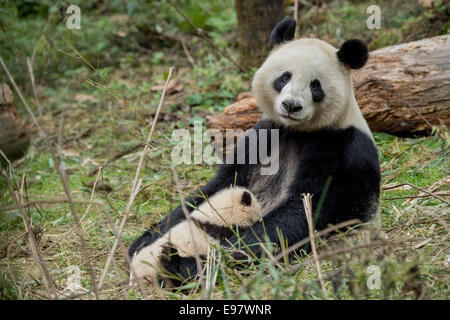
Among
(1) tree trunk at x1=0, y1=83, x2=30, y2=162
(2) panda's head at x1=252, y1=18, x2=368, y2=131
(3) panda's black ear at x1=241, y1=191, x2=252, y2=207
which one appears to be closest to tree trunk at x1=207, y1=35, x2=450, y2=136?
(2) panda's head at x1=252, y1=18, x2=368, y2=131

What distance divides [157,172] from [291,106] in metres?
3.20

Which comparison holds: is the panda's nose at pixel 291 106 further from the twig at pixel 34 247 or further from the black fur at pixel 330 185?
the twig at pixel 34 247

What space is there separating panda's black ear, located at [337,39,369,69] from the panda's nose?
63 centimetres

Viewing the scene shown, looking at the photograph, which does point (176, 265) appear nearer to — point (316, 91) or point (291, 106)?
point (291, 106)

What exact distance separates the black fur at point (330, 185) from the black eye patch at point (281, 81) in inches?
19.6

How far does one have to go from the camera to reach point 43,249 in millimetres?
4445

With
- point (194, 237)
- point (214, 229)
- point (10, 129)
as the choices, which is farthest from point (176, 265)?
point (10, 129)

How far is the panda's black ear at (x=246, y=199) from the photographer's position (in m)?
3.75

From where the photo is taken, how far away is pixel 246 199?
3.76 meters

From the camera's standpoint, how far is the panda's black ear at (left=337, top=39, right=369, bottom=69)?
3896 mm

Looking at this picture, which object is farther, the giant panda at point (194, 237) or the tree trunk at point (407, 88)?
the tree trunk at point (407, 88)

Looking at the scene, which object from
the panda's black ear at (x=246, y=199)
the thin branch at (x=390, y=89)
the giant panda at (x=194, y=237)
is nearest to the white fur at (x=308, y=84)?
the panda's black ear at (x=246, y=199)
